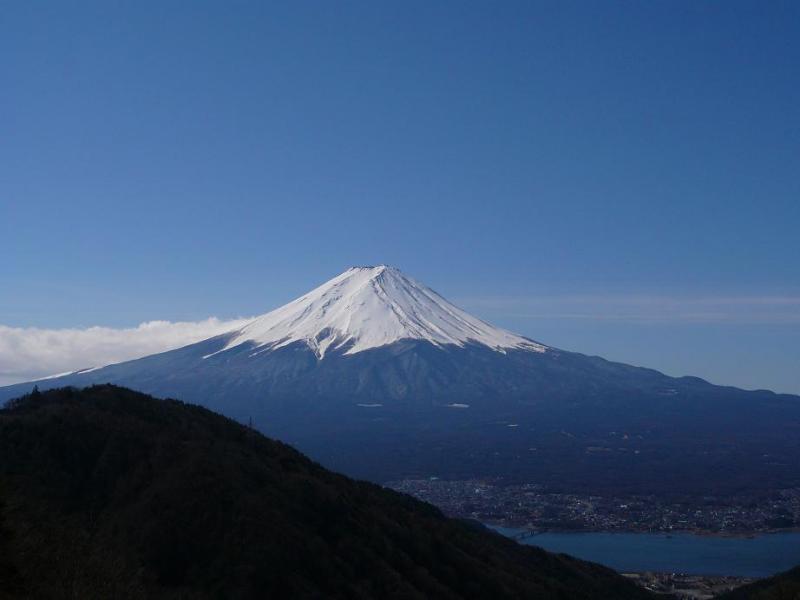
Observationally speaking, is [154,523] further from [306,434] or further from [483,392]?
[483,392]

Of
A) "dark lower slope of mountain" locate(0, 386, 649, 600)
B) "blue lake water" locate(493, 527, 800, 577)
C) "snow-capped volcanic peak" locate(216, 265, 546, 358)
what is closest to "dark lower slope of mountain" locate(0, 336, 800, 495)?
"snow-capped volcanic peak" locate(216, 265, 546, 358)

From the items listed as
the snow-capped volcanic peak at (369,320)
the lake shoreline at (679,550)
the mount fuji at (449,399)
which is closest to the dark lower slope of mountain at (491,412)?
the mount fuji at (449,399)

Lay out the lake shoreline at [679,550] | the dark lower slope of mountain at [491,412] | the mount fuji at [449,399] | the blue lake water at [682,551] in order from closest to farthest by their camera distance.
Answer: the lake shoreline at [679,550] → the blue lake water at [682,551] → the dark lower slope of mountain at [491,412] → the mount fuji at [449,399]

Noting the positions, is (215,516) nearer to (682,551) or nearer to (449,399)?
(682,551)

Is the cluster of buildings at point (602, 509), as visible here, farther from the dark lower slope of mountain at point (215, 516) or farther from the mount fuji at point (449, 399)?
the dark lower slope of mountain at point (215, 516)

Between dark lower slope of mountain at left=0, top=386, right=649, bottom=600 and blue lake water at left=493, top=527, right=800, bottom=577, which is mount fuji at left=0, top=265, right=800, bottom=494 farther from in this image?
dark lower slope of mountain at left=0, top=386, right=649, bottom=600

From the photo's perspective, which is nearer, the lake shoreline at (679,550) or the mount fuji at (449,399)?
the lake shoreline at (679,550)

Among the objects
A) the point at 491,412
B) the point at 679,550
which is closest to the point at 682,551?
the point at 679,550
